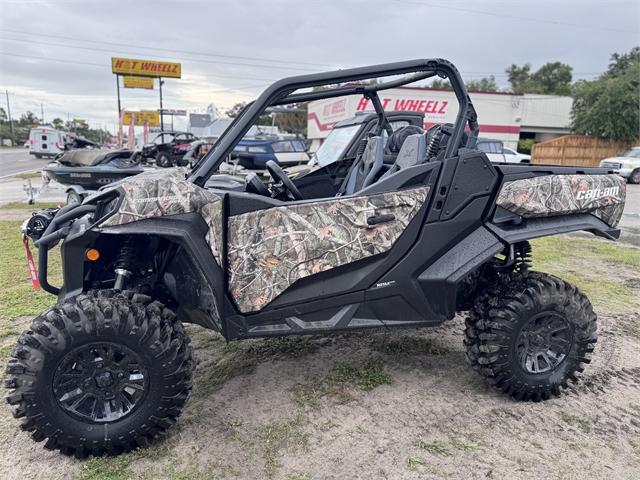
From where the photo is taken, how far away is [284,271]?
2723 millimetres

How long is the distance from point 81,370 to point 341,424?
147 cm

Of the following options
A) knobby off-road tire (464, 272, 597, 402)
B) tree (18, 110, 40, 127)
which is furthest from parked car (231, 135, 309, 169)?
tree (18, 110, 40, 127)

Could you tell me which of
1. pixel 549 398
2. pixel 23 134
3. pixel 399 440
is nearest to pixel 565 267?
pixel 549 398

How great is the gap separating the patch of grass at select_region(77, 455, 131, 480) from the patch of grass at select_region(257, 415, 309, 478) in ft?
2.29

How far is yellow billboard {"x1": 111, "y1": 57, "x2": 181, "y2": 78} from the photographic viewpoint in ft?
133

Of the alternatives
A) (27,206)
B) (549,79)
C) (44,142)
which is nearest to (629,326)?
(27,206)

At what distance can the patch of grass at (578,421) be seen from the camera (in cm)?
285

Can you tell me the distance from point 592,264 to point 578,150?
25.0 m

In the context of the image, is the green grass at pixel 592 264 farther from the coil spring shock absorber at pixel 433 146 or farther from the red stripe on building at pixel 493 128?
the red stripe on building at pixel 493 128

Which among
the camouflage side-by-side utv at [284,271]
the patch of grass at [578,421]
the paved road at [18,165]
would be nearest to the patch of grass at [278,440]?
the camouflage side-by-side utv at [284,271]

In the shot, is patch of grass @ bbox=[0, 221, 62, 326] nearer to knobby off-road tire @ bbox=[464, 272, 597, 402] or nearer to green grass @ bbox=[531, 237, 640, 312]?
knobby off-road tire @ bbox=[464, 272, 597, 402]

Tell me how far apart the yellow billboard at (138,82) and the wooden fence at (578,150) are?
3227cm

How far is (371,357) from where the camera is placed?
375 centimetres

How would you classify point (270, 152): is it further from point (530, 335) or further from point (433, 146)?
point (530, 335)
